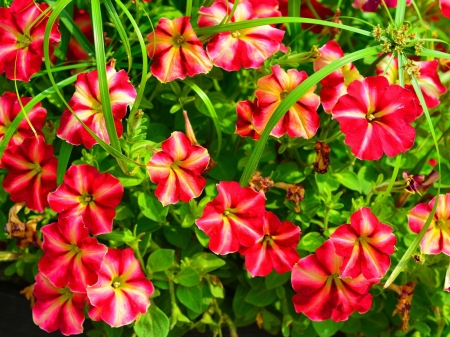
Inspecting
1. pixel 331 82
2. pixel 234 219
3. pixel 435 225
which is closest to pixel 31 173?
pixel 234 219

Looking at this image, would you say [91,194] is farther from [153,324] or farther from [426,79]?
[426,79]

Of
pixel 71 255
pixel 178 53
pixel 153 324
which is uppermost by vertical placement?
pixel 178 53

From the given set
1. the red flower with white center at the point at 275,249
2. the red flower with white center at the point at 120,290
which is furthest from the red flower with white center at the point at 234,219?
the red flower with white center at the point at 120,290

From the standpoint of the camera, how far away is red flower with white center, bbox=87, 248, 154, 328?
0.97 m

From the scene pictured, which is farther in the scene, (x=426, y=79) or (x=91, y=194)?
(x=426, y=79)

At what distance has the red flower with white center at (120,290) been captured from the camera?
38.3 inches

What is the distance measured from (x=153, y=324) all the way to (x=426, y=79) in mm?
595

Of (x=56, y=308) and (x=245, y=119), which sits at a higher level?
(x=245, y=119)

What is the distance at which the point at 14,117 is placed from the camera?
1.04 metres

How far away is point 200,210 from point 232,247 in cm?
12

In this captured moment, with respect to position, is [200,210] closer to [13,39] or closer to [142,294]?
[142,294]

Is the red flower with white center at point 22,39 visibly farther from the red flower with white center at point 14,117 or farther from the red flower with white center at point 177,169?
the red flower with white center at point 177,169

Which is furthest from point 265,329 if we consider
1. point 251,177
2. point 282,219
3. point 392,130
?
point 392,130

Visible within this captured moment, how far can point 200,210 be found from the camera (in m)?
1.07
